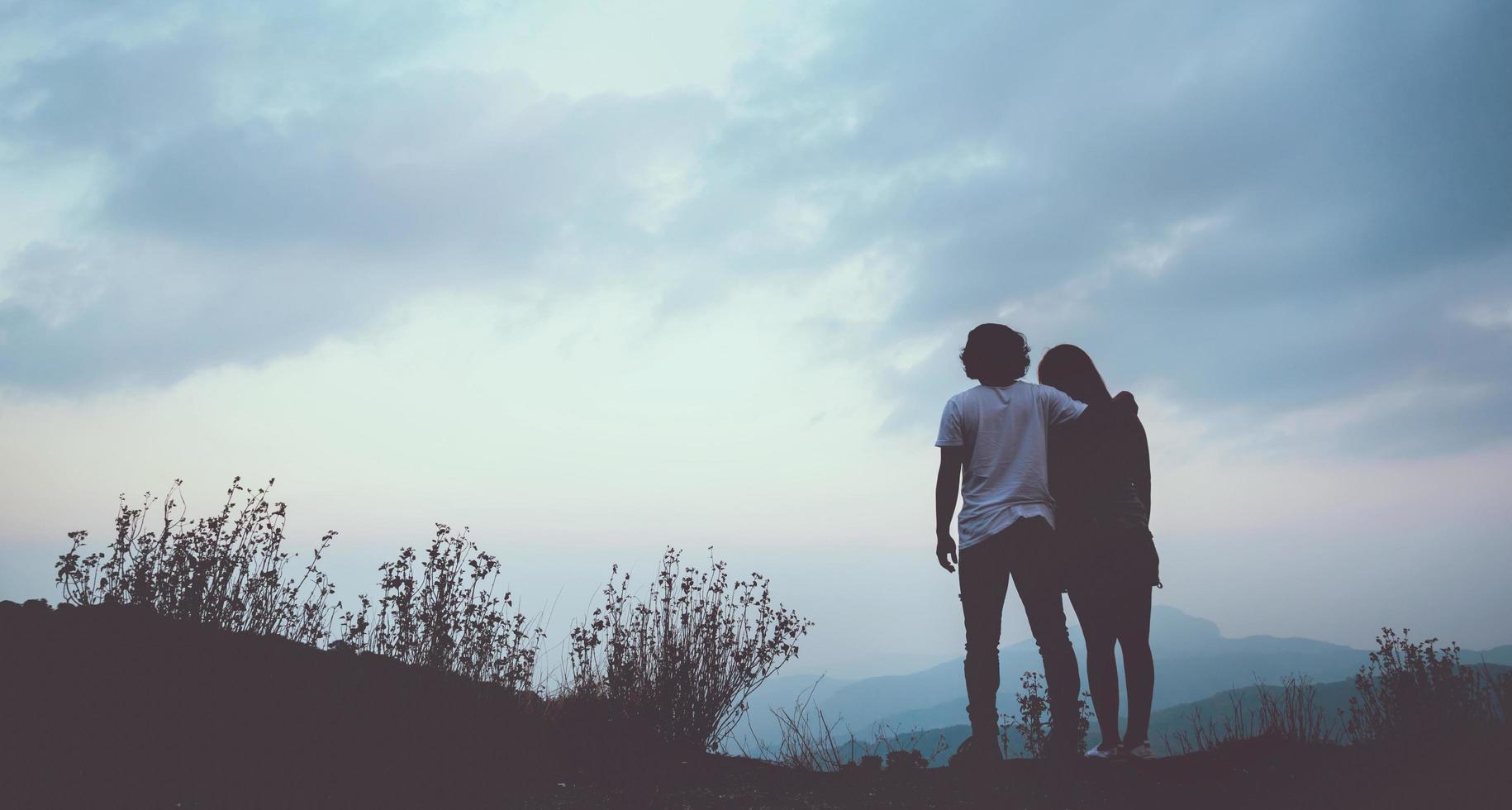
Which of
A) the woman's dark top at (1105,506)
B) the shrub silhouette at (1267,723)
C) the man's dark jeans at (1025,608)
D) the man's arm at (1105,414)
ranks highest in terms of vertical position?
the man's arm at (1105,414)

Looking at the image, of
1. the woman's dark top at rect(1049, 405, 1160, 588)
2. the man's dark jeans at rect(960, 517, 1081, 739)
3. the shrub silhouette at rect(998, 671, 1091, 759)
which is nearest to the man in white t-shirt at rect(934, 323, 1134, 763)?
the man's dark jeans at rect(960, 517, 1081, 739)

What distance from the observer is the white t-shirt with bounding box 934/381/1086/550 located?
11.1ft

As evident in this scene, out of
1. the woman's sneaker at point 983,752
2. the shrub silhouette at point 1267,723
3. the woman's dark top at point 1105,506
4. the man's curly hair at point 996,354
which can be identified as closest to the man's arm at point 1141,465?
the woman's dark top at point 1105,506

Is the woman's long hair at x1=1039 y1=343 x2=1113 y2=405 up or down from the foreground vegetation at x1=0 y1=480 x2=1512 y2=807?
up

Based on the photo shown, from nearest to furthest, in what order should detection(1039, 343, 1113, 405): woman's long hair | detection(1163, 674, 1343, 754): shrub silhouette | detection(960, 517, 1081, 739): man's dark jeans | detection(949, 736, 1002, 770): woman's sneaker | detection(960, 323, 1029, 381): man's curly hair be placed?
detection(960, 517, 1081, 739): man's dark jeans → detection(949, 736, 1002, 770): woman's sneaker → detection(960, 323, 1029, 381): man's curly hair → detection(1039, 343, 1113, 405): woman's long hair → detection(1163, 674, 1343, 754): shrub silhouette

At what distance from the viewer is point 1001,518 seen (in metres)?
3.34

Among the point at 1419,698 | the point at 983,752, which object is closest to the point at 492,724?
the point at 983,752

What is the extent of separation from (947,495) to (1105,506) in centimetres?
79

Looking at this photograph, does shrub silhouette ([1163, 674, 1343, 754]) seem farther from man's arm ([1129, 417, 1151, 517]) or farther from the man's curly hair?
the man's curly hair

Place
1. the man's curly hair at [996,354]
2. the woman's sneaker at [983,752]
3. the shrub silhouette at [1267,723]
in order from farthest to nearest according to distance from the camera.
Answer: the shrub silhouette at [1267,723], the man's curly hair at [996,354], the woman's sneaker at [983,752]

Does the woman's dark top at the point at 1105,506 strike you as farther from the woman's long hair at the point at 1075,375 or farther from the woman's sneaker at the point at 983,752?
the woman's sneaker at the point at 983,752

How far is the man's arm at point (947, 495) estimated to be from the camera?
11.6ft

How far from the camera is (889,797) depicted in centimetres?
374

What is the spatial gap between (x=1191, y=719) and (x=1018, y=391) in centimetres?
281
